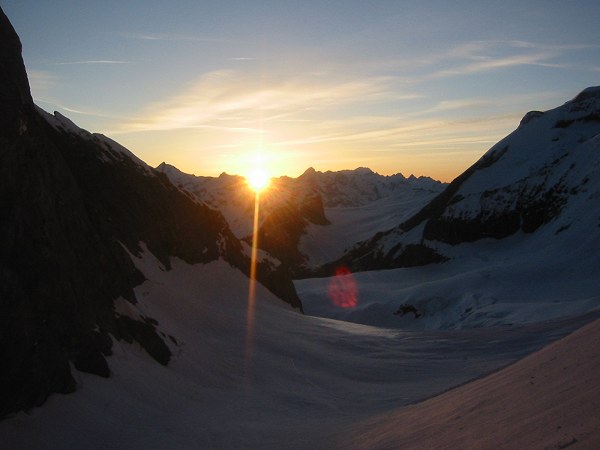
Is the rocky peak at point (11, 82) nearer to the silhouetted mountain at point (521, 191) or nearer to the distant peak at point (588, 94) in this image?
the silhouetted mountain at point (521, 191)

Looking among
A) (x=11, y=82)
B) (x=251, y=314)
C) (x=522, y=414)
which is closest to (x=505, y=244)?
(x=251, y=314)

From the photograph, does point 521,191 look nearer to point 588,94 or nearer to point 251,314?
point 588,94

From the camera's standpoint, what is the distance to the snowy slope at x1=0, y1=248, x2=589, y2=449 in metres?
10.1

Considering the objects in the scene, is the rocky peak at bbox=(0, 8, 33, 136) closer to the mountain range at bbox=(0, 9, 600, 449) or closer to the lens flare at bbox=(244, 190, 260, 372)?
the mountain range at bbox=(0, 9, 600, 449)

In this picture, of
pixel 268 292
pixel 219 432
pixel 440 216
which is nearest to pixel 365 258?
pixel 440 216

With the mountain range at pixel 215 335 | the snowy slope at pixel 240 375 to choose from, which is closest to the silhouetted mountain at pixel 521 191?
the mountain range at pixel 215 335

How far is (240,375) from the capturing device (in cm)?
1628

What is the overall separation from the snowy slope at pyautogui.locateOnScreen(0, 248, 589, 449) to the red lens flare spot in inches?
685

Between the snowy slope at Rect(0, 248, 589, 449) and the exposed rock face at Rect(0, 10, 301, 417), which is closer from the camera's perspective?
the exposed rock face at Rect(0, 10, 301, 417)

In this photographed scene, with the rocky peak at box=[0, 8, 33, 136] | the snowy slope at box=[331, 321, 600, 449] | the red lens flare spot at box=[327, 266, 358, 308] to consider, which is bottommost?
the red lens flare spot at box=[327, 266, 358, 308]

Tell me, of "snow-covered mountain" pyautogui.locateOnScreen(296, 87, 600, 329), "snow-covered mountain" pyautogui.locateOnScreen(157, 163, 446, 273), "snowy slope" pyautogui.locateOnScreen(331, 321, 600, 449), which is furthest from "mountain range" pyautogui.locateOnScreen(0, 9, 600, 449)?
"snow-covered mountain" pyautogui.locateOnScreen(157, 163, 446, 273)

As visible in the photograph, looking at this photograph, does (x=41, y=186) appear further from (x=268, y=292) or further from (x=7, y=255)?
(x=268, y=292)

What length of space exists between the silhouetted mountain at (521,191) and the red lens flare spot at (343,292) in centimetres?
907

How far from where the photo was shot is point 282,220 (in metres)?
117
